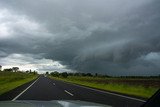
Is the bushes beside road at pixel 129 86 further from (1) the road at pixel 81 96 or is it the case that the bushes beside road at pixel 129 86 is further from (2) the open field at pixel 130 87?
(1) the road at pixel 81 96

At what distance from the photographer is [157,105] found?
3449mm

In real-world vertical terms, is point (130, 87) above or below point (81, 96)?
above

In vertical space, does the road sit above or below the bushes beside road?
below

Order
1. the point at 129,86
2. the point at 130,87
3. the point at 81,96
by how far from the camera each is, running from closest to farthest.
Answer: the point at 81,96 < the point at 130,87 < the point at 129,86

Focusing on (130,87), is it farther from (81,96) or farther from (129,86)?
(81,96)

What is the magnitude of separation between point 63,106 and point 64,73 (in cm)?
14398

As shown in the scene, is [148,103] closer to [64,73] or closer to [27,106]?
[27,106]

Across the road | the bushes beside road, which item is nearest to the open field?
the bushes beside road

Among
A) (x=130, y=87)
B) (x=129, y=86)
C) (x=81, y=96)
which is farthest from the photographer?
(x=129, y=86)

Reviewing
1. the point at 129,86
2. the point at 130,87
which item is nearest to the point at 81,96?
the point at 130,87

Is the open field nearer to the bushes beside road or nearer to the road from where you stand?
the bushes beside road

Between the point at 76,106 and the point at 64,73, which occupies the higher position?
the point at 64,73

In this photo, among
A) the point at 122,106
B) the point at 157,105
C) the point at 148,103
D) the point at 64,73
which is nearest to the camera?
the point at 157,105

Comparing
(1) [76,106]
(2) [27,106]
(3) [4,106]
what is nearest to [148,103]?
(1) [76,106]
